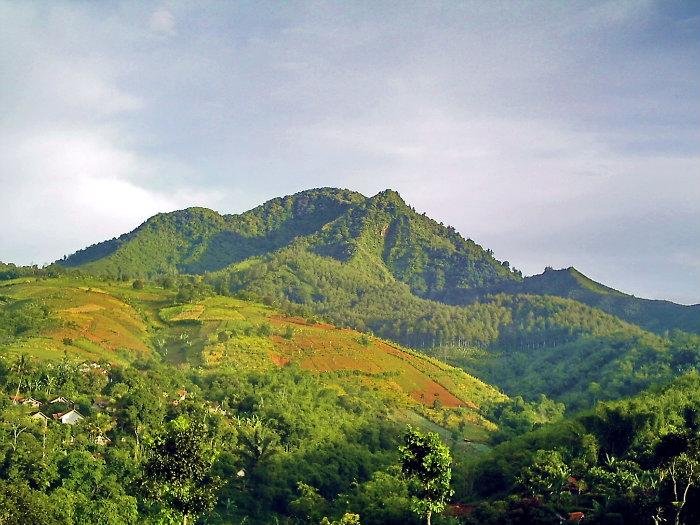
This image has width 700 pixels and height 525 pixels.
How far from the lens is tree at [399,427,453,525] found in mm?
48125

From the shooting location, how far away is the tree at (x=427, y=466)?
4812 cm

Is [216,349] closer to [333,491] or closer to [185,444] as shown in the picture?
[333,491]

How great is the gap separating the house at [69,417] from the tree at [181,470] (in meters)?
51.3

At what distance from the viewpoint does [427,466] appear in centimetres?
4806

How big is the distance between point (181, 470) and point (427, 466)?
52.5 ft

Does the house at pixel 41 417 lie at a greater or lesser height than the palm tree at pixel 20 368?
lesser

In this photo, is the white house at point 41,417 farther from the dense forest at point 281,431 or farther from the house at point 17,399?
the house at point 17,399

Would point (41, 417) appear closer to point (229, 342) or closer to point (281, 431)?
point (281, 431)

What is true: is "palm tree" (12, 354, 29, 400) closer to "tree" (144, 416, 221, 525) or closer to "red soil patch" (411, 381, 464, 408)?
"tree" (144, 416, 221, 525)

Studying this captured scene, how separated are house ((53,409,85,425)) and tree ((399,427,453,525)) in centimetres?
5758

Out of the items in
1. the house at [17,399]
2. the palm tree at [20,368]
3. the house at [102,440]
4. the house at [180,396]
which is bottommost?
the house at [102,440]

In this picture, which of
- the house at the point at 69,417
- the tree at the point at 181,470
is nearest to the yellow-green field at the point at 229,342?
the house at the point at 69,417

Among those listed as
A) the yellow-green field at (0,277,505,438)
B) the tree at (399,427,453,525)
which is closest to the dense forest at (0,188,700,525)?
the tree at (399,427,453,525)

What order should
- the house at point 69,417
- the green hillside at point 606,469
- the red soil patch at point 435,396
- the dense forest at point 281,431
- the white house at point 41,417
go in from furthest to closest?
the red soil patch at point 435,396, the house at point 69,417, the white house at point 41,417, the green hillside at point 606,469, the dense forest at point 281,431
